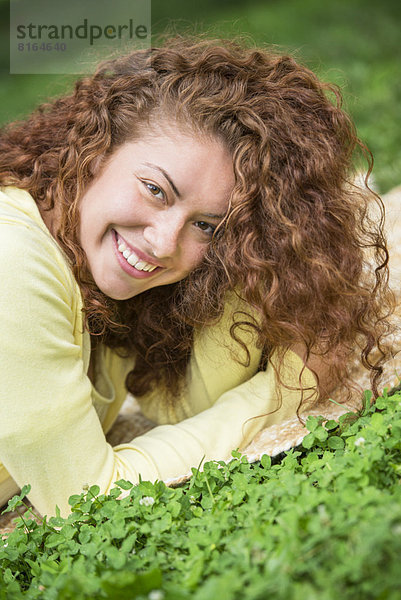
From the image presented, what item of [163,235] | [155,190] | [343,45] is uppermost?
[343,45]

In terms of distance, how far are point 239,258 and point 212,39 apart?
86 centimetres

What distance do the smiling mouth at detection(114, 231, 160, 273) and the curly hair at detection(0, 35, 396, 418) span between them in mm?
148

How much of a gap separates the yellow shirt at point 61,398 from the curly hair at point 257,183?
4.1 inches

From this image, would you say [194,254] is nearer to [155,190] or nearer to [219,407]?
[155,190]

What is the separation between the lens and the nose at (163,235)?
6.85ft

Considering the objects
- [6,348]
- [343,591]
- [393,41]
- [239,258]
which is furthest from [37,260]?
[393,41]

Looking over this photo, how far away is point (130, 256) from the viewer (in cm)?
218

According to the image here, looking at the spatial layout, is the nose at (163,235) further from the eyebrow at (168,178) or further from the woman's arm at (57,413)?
the woman's arm at (57,413)

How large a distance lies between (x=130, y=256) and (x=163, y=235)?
0.16m

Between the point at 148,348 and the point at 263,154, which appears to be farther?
the point at 148,348

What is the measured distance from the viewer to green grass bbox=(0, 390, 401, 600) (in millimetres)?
1095

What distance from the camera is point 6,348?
1938 mm

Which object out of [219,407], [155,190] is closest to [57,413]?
[219,407]

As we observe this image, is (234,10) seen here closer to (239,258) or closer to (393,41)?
(393,41)
